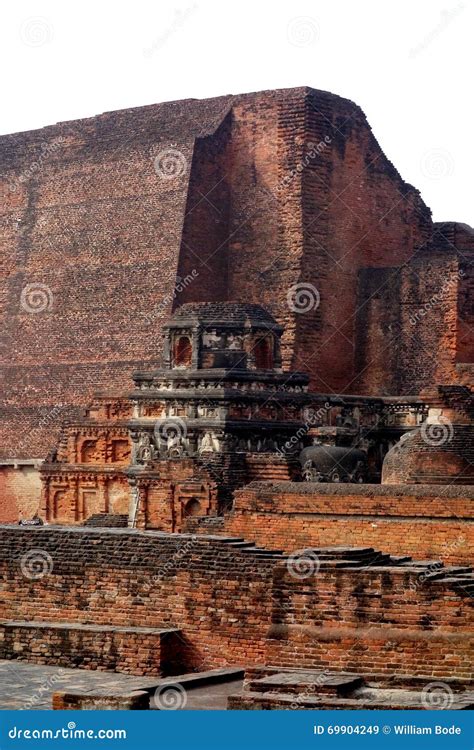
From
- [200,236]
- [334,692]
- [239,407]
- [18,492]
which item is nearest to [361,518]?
[334,692]

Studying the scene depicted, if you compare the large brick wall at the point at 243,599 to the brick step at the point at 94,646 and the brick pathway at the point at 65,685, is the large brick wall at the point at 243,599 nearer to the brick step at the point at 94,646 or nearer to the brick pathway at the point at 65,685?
the brick step at the point at 94,646

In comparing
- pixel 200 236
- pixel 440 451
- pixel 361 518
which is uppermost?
pixel 200 236

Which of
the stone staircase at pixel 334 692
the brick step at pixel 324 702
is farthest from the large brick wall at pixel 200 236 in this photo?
the brick step at pixel 324 702

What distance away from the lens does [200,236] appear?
34281 millimetres

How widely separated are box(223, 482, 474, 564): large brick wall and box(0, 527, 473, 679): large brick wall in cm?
231

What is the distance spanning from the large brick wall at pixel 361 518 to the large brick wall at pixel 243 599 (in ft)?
7.58

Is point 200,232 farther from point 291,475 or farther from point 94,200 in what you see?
point 291,475

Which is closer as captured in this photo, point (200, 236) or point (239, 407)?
point (239, 407)

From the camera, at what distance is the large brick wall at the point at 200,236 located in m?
33.1

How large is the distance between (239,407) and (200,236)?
9380 mm

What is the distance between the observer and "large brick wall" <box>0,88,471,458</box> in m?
33.1

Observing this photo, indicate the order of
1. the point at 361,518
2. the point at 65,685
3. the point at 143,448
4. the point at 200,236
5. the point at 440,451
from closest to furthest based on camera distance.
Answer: the point at 65,685 → the point at 361,518 → the point at 440,451 → the point at 143,448 → the point at 200,236

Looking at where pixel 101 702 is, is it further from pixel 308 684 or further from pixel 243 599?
pixel 243 599

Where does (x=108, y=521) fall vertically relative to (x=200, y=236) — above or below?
below
